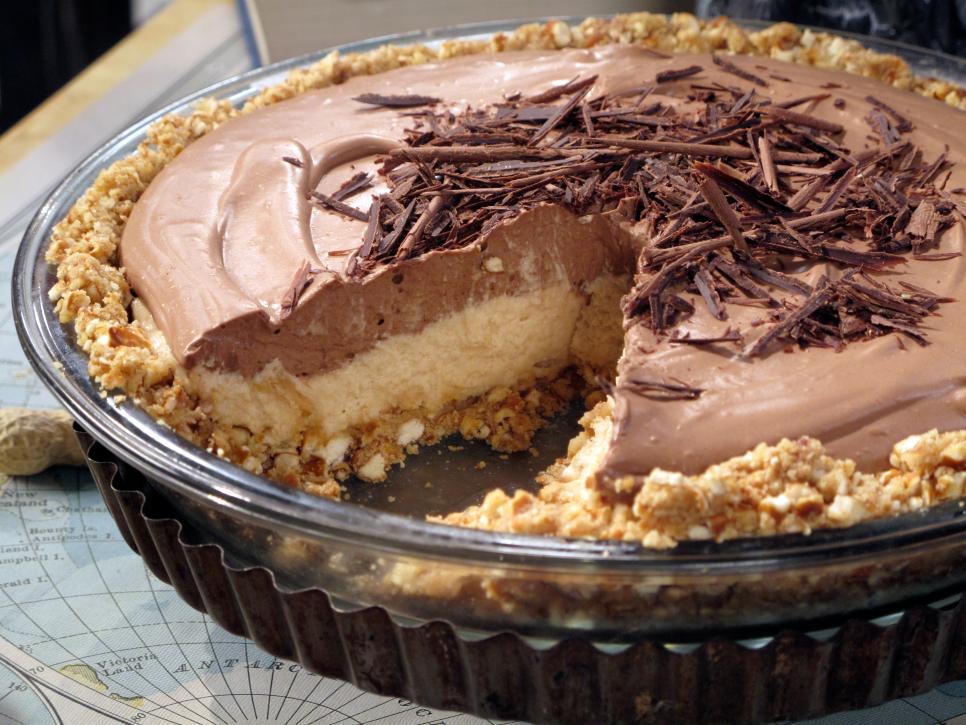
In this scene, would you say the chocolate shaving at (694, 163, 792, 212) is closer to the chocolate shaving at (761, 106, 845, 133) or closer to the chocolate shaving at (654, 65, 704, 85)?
the chocolate shaving at (761, 106, 845, 133)

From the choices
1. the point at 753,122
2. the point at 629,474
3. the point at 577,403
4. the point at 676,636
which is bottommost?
the point at 577,403

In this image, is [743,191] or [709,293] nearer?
[709,293]

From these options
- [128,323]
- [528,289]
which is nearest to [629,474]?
[528,289]

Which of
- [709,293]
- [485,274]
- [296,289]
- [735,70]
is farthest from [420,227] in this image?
[735,70]

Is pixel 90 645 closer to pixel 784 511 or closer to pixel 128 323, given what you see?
pixel 128 323

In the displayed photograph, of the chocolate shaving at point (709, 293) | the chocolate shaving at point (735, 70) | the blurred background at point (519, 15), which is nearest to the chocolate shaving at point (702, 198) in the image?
the chocolate shaving at point (709, 293)

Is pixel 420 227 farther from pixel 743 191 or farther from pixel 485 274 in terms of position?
pixel 743 191
